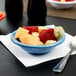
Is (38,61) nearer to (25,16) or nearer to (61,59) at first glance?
(61,59)

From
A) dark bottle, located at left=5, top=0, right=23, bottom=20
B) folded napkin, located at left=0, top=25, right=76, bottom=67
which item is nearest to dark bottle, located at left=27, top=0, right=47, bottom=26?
dark bottle, located at left=5, top=0, right=23, bottom=20

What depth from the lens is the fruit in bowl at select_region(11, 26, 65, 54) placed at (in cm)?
68

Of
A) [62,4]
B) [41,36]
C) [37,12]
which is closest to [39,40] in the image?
[41,36]

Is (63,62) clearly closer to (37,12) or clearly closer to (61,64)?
(61,64)

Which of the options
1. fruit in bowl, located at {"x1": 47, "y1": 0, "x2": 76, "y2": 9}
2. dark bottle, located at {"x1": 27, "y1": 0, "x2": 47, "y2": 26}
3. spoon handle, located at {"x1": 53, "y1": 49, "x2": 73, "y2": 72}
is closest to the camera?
spoon handle, located at {"x1": 53, "y1": 49, "x2": 73, "y2": 72}

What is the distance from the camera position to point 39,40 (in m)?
0.71

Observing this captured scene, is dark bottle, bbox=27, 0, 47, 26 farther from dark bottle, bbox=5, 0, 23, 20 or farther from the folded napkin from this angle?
the folded napkin

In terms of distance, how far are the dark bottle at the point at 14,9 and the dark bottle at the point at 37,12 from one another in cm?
8

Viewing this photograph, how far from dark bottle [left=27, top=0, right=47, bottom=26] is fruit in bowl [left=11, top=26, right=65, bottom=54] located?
0.30m

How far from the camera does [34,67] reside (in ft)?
2.14

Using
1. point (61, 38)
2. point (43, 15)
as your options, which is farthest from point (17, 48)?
point (43, 15)

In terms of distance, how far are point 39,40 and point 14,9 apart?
0.45 meters

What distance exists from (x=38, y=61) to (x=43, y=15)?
0.42 m

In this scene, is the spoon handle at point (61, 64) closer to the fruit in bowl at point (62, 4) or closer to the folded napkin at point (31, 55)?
the folded napkin at point (31, 55)
